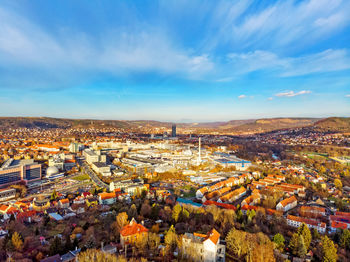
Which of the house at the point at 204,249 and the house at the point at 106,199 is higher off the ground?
the house at the point at 204,249

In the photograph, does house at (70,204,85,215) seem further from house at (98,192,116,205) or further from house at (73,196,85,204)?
house at (98,192,116,205)

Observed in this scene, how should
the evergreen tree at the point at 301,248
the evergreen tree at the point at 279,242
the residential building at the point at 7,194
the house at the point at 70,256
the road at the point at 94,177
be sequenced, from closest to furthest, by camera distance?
the house at the point at 70,256 → the evergreen tree at the point at 301,248 → the evergreen tree at the point at 279,242 → the residential building at the point at 7,194 → the road at the point at 94,177

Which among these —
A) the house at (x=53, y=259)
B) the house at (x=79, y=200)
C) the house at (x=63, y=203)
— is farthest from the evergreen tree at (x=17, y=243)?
the house at (x=79, y=200)

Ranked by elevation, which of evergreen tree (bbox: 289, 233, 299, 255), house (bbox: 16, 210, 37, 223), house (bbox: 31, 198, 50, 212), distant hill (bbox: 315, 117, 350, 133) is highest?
distant hill (bbox: 315, 117, 350, 133)

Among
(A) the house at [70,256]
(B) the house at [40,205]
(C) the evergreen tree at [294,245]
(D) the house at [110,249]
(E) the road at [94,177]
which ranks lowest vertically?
(E) the road at [94,177]

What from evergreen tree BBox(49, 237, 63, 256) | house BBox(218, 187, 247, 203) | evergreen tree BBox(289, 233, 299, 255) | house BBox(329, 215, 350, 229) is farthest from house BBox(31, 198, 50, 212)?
house BBox(329, 215, 350, 229)

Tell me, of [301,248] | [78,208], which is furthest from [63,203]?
[301,248]

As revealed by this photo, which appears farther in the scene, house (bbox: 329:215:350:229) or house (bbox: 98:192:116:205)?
house (bbox: 98:192:116:205)

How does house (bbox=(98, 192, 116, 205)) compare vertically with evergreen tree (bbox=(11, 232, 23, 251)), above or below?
below

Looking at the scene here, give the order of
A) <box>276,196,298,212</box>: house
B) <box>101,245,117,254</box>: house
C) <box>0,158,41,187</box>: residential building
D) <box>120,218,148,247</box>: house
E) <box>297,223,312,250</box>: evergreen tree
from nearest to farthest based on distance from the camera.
A: <box>101,245,117,254</box>: house → <box>120,218,148,247</box>: house → <box>297,223,312,250</box>: evergreen tree → <box>276,196,298,212</box>: house → <box>0,158,41,187</box>: residential building

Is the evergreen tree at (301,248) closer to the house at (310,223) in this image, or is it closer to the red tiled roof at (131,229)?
the house at (310,223)
